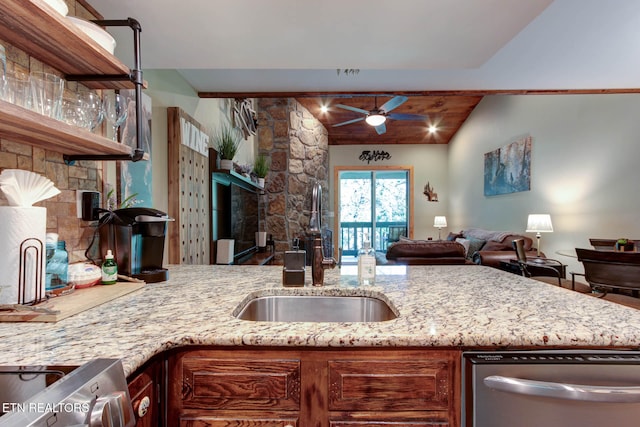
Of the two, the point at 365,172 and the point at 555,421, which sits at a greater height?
the point at 365,172

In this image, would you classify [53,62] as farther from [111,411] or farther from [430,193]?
[430,193]

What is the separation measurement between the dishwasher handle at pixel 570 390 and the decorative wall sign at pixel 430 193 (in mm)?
7266

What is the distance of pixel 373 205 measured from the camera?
784cm

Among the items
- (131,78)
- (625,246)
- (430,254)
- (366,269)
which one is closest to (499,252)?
(430,254)

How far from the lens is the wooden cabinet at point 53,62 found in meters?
0.83

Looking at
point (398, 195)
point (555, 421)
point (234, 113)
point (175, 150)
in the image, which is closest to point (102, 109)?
point (175, 150)

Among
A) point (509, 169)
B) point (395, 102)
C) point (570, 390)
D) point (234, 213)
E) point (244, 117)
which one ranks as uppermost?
point (395, 102)

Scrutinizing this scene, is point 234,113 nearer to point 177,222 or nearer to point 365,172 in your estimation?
point 177,222

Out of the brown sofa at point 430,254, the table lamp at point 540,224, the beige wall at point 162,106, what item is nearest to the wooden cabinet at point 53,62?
the beige wall at point 162,106

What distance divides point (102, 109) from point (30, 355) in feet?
2.69

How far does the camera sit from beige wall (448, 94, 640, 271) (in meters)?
3.42

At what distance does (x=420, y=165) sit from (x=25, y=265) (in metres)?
7.71

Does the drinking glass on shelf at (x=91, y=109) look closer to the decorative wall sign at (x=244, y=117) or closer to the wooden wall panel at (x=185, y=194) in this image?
the wooden wall panel at (x=185, y=194)

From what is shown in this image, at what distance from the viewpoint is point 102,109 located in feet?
3.79
